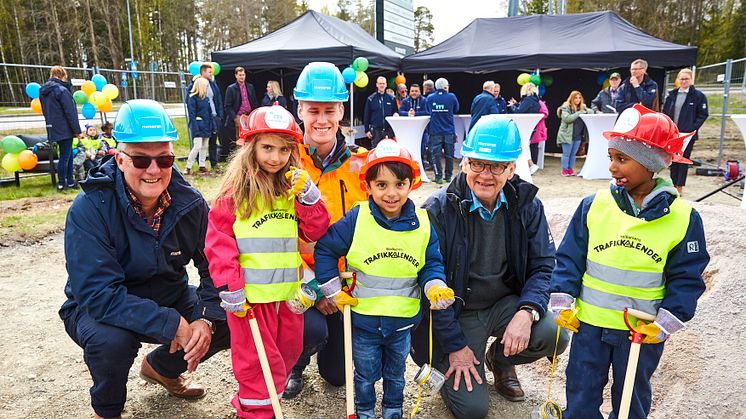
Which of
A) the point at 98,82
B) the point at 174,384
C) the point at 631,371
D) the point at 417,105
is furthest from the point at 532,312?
the point at 98,82

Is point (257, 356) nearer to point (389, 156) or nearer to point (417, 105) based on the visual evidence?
point (389, 156)

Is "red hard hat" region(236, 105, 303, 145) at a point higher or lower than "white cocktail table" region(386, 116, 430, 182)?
higher

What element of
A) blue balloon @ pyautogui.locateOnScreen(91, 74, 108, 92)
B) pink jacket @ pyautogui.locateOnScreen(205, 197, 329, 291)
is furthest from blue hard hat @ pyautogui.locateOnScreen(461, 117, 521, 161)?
blue balloon @ pyautogui.locateOnScreen(91, 74, 108, 92)

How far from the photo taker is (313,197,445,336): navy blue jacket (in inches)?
98.0

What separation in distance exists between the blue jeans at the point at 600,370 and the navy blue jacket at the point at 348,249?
0.73 meters

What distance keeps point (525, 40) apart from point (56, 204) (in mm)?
10636

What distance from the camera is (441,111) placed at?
10102 mm

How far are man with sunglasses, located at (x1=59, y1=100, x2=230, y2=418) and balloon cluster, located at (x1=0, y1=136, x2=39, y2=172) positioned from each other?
7.84m

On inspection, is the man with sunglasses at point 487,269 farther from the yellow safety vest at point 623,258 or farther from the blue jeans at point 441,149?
the blue jeans at point 441,149

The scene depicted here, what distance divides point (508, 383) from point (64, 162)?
856 centimetres

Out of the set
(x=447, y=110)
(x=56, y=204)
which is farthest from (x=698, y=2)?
(x=56, y=204)

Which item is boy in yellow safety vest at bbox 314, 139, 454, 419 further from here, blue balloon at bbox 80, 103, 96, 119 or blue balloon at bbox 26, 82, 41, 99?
blue balloon at bbox 26, 82, 41, 99

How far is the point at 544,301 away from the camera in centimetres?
276

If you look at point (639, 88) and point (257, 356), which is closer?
point (257, 356)
